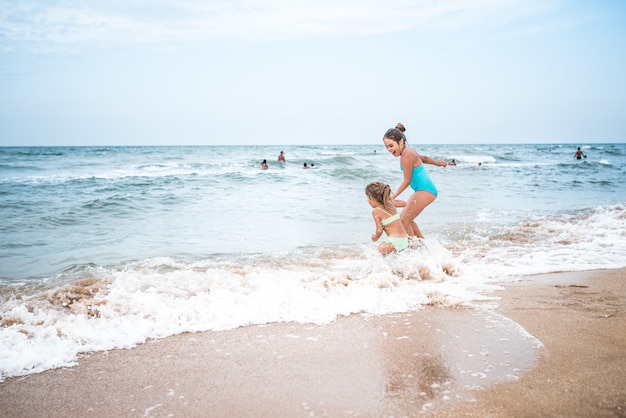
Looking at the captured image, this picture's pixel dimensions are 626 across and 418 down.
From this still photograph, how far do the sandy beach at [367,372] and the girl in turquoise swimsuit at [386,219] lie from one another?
1.50m

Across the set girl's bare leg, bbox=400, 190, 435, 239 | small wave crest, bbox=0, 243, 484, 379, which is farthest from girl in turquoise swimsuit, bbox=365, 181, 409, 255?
girl's bare leg, bbox=400, 190, 435, 239

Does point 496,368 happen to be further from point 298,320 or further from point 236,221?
point 236,221

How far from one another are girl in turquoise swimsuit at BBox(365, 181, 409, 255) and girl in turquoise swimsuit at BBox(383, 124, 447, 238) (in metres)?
0.24

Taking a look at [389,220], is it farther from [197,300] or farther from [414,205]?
[197,300]

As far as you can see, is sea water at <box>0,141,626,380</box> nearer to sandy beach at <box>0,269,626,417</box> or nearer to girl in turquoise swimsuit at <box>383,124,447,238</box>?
sandy beach at <box>0,269,626,417</box>

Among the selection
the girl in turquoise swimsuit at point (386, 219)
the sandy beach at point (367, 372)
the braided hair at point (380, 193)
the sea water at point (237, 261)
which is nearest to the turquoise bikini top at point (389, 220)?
the girl in turquoise swimsuit at point (386, 219)

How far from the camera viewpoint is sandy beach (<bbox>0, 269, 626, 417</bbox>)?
225 cm

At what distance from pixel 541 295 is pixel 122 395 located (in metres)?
3.76

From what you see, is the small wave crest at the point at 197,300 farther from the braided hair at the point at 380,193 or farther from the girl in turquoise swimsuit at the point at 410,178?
the braided hair at the point at 380,193

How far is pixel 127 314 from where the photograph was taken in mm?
3744

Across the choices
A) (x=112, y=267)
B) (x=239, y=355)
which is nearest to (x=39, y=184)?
(x=112, y=267)

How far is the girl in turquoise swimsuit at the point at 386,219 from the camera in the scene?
16.3ft

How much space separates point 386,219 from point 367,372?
2647 millimetres

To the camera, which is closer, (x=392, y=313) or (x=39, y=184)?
(x=392, y=313)
